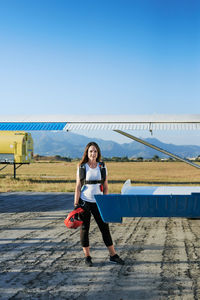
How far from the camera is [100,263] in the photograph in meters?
5.79

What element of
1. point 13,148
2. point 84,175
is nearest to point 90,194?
point 84,175

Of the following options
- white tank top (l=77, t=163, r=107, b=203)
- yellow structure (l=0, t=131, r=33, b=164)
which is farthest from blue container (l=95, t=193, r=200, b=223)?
yellow structure (l=0, t=131, r=33, b=164)

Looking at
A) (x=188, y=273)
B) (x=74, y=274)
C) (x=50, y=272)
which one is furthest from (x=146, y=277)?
(x=50, y=272)

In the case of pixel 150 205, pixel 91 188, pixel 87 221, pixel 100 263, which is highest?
pixel 91 188

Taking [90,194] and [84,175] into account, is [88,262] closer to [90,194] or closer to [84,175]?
[90,194]

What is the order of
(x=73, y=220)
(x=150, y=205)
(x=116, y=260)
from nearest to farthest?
1. (x=150, y=205)
2. (x=73, y=220)
3. (x=116, y=260)

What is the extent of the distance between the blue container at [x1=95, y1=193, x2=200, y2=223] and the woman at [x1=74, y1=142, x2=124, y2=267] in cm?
39

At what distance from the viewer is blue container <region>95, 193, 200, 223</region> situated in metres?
5.01

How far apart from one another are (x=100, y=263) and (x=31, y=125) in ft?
21.3

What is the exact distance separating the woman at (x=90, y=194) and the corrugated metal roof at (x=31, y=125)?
5.27m

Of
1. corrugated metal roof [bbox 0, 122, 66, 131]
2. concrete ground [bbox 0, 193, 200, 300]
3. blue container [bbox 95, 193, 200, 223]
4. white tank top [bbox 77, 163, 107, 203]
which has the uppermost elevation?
corrugated metal roof [bbox 0, 122, 66, 131]

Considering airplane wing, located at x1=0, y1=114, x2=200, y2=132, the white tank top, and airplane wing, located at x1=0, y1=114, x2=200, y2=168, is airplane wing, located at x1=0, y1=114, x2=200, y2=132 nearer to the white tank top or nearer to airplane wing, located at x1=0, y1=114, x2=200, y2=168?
airplane wing, located at x1=0, y1=114, x2=200, y2=168

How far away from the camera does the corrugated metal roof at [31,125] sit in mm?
11039

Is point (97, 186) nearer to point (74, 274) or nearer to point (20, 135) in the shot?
point (74, 274)
